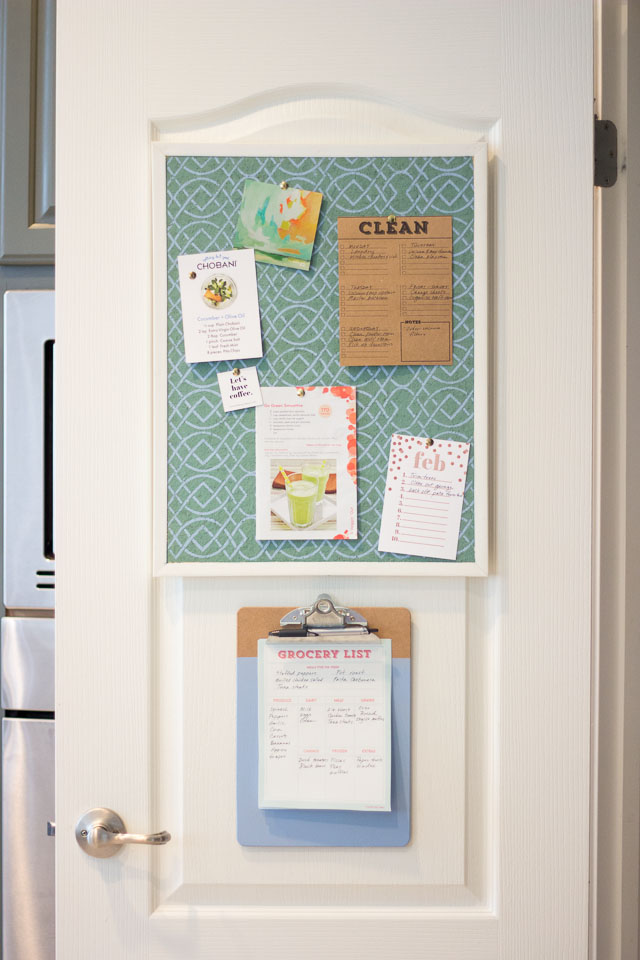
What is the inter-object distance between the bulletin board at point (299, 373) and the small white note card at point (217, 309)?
0.04 feet

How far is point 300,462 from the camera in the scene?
0.92 meters

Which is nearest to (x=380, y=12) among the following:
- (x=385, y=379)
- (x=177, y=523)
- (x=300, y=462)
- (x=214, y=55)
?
(x=214, y=55)

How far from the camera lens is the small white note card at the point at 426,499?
36.3 inches

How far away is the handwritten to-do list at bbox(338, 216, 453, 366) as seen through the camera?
0.92 meters

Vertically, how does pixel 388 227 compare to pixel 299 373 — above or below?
above

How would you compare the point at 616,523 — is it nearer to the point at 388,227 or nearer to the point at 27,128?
the point at 388,227

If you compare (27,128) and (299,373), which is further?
(27,128)

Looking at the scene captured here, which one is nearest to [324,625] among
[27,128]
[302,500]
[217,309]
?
[302,500]

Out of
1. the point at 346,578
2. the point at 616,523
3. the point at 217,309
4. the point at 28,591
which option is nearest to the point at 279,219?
the point at 217,309

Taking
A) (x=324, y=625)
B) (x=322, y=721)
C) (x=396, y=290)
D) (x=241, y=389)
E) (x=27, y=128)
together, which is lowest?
(x=322, y=721)

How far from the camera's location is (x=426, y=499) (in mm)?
922

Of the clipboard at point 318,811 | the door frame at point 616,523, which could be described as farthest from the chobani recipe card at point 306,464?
the door frame at point 616,523

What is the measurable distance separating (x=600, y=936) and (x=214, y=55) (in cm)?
121

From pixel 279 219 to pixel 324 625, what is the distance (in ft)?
1.66
